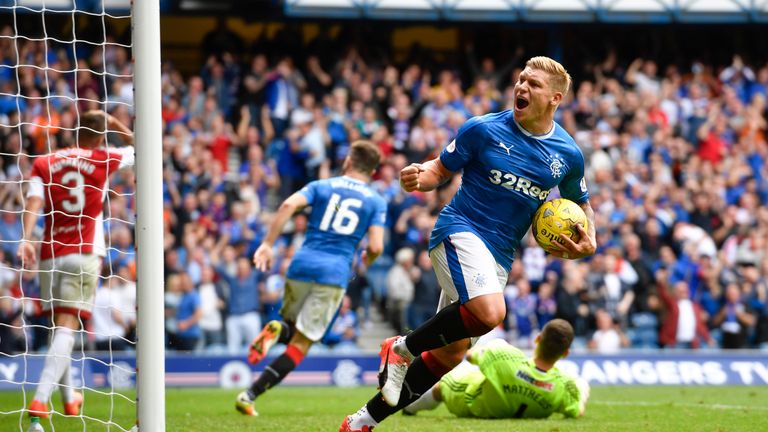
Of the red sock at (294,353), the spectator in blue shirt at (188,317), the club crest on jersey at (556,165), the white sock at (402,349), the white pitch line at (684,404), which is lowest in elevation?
the spectator in blue shirt at (188,317)

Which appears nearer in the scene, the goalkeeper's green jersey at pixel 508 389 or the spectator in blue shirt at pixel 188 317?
the goalkeeper's green jersey at pixel 508 389

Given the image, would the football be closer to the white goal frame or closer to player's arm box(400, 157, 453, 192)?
player's arm box(400, 157, 453, 192)

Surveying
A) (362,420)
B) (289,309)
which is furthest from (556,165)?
(289,309)

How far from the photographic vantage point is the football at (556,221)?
701cm

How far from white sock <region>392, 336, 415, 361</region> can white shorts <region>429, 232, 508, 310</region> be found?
0.45 m

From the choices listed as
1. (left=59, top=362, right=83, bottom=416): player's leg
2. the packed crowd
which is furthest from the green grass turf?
the packed crowd

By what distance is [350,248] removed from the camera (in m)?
10.9

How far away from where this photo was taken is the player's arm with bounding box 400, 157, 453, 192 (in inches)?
268

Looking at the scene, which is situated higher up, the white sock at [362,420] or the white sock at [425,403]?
the white sock at [362,420]

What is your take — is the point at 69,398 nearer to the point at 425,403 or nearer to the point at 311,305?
the point at 311,305

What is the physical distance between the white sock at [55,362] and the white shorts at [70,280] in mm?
245

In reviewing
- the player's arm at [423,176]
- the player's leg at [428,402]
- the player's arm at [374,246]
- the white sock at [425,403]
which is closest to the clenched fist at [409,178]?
the player's arm at [423,176]

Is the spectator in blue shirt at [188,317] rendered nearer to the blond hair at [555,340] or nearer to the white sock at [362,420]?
the blond hair at [555,340]

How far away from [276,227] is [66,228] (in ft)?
6.15
